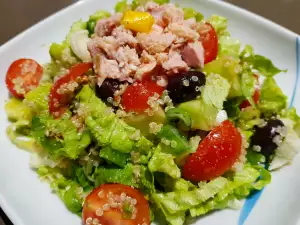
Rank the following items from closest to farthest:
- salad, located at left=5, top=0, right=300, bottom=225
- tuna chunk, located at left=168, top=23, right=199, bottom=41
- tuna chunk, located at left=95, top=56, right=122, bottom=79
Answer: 1. salad, located at left=5, top=0, right=300, bottom=225
2. tuna chunk, located at left=95, top=56, right=122, bottom=79
3. tuna chunk, located at left=168, top=23, right=199, bottom=41

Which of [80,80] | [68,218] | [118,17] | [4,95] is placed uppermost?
[118,17]

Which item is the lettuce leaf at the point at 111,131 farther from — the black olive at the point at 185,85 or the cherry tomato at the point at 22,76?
the cherry tomato at the point at 22,76

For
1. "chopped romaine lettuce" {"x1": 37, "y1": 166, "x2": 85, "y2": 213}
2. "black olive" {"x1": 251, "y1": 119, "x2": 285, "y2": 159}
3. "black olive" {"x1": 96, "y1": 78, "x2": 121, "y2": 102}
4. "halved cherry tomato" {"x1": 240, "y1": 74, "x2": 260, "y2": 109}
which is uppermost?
"black olive" {"x1": 96, "y1": 78, "x2": 121, "y2": 102}

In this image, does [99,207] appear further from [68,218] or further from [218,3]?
[218,3]

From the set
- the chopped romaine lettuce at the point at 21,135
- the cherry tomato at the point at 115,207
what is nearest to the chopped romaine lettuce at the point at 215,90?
the cherry tomato at the point at 115,207

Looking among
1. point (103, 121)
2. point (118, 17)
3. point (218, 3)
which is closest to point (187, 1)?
point (218, 3)

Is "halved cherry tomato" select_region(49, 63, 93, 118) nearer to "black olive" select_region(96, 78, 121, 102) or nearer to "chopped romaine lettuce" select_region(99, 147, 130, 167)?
"black olive" select_region(96, 78, 121, 102)

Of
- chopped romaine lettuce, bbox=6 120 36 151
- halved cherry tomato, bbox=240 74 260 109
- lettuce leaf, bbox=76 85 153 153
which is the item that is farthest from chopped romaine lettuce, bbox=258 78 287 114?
chopped romaine lettuce, bbox=6 120 36 151
